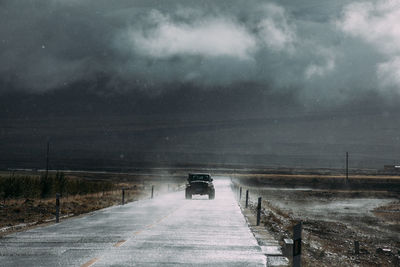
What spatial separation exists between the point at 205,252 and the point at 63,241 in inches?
175

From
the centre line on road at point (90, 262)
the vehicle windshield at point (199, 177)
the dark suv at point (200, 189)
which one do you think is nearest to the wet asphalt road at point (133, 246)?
the centre line on road at point (90, 262)

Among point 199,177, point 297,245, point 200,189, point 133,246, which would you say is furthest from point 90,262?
point 199,177

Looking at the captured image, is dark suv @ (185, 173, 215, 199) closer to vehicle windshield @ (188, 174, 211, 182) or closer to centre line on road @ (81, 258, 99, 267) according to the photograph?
vehicle windshield @ (188, 174, 211, 182)

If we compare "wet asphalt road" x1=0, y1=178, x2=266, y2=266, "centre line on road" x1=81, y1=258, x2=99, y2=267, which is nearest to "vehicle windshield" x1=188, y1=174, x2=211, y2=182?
"wet asphalt road" x1=0, y1=178, x2=266, y2=266

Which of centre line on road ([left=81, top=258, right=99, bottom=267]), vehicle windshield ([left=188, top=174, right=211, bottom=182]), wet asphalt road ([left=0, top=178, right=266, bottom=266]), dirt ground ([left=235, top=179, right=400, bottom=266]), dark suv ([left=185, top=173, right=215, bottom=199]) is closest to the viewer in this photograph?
centre line on road ([left=81, top=258, right=99, bottom=267])

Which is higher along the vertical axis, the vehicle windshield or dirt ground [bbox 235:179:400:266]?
the vehicle windshield

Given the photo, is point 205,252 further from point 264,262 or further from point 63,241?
point 63,241

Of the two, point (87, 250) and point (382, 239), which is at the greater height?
point (87, 250)

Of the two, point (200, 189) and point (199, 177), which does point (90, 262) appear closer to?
point (200, 189)

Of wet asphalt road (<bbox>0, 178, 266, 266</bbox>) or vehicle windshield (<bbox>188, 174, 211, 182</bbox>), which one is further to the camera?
vehicle windshield (<bbox>188, 174, 211, 182</bbox>)

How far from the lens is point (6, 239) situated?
15.5 metres

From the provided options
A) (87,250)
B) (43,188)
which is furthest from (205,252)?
(43,188)

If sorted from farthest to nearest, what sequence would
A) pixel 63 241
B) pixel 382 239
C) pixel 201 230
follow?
pixel 382 239, pixel 201 230, pixel 63 241

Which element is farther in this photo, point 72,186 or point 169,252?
point 72,186
